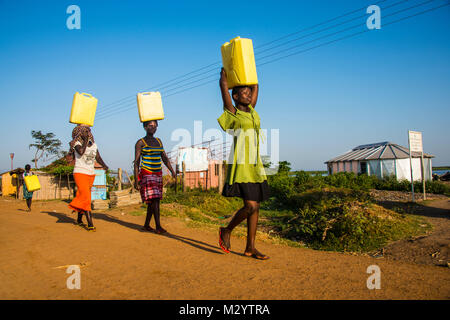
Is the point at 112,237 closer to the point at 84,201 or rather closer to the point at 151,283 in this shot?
the point at 84,201

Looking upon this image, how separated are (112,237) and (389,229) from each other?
4.69 metres

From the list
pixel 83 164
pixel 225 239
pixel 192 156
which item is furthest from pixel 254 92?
pixel 192 156

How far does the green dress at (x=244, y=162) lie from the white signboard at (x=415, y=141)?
35.1 ft

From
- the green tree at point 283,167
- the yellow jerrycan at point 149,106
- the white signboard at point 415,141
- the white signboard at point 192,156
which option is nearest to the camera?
the yellow jerrycan at point 149,106

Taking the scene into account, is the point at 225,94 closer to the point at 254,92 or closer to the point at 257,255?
the point at 254,92

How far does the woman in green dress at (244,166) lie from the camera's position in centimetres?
326

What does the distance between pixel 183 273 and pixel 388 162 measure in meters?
24.8

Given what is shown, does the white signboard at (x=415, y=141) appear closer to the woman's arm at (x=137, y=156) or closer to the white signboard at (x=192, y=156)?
the woman's arm at (x=137, y=156)

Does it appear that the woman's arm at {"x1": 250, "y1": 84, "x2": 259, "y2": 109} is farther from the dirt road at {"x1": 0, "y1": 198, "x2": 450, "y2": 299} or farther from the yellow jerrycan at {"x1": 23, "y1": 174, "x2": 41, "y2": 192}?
the yellow jerrycan at {"x1": 23, "y1": 174, "x2": 41, "y2": 192}

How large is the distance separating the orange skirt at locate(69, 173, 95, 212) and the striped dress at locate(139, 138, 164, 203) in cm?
94

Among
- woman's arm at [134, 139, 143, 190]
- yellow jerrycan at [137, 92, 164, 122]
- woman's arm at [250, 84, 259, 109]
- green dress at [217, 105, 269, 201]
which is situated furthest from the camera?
yellow jerrycan at [137, 92, 164, 122]

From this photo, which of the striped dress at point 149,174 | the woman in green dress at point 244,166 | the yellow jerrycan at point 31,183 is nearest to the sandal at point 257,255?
the woman in green dress at point 244,166

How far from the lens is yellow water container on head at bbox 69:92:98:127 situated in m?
5.13

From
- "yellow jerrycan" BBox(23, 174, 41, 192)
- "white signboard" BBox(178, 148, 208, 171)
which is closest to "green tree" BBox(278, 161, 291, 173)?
"white signboard" BBox(178, 148, 208, 171)
